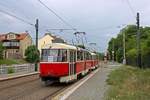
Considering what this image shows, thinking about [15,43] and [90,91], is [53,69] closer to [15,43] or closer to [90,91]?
[90,91]

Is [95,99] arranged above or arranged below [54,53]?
below

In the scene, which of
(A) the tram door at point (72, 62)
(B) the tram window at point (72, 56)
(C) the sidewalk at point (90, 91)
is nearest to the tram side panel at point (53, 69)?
(A) the tram door at point (72, 62)

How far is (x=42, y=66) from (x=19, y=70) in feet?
67.2

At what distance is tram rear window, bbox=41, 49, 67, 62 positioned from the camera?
25219 millimetres

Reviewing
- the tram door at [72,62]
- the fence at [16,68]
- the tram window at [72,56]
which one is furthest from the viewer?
the fence at [16,68]

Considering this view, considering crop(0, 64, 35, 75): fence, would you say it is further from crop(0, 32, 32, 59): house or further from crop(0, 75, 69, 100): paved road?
crop(0, 32, 32, 59): house

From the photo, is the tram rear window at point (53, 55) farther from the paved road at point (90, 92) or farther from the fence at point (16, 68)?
the fence at point (16, 68)

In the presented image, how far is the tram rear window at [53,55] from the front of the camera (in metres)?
25.2

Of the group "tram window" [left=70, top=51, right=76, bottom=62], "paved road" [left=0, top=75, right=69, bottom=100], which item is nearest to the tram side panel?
"paved road" [left=0, top=75, right=69, bottom=100]

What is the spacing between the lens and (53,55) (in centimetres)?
2534

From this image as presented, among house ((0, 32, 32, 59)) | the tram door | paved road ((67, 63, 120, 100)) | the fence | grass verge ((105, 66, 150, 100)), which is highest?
house ((0, 32, 32, 59))

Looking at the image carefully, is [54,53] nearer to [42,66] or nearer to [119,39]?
[42,66]

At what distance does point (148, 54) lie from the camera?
47438 millimetres

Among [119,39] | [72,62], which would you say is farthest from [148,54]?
[119,39]
